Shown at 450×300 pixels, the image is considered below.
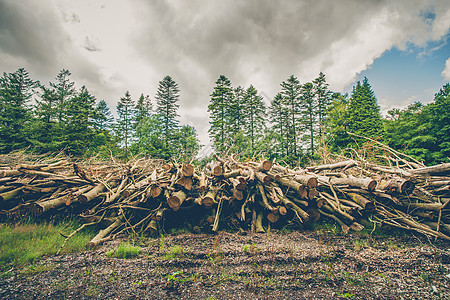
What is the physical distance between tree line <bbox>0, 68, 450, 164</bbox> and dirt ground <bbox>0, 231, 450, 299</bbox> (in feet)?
49.3

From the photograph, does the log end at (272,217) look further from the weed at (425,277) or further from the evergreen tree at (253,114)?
the evergreen tree at (253,114)

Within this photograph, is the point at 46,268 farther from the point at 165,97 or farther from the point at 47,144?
the point at 165,97

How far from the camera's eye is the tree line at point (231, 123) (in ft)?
67.7

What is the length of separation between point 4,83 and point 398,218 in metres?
38.9

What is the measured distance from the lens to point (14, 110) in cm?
2345

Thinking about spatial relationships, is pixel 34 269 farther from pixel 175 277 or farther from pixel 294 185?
pixel 294 185

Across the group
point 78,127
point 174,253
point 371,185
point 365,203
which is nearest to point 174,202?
point 174,253

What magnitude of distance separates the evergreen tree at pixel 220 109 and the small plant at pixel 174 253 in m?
22.7

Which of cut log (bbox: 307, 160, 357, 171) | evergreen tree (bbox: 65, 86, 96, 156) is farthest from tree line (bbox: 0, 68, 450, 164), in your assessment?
cut log (bbox: 307, 160, 357, 171)

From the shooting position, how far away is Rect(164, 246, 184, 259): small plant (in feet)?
11.5

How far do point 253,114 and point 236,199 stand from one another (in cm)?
2589

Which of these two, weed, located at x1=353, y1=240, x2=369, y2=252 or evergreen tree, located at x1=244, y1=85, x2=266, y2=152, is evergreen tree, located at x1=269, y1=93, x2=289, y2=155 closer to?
evergreen tree, located at x1=244, y1=85, x2=266, y2=152

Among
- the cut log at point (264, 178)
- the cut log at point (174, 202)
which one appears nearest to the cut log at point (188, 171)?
the cut log at point (174, 202)

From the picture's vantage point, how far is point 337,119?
882 inches
